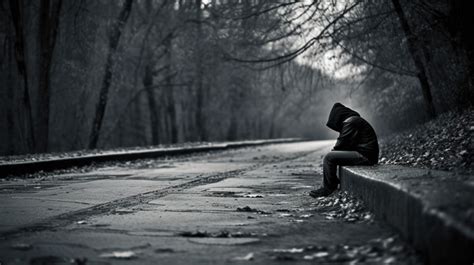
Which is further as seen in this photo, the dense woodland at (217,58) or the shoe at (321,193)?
the dense woodland at (217,58)

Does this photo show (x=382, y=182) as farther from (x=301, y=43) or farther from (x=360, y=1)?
(x=301, y=43)

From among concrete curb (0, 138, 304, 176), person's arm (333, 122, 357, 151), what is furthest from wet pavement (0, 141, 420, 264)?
concrete curb (0, 138, 304, 176)

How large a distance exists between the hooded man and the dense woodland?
568cm

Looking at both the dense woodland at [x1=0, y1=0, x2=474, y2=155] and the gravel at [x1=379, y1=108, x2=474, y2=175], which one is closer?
the gravel at [x1=379, y1=108, x2=474, y2=175]

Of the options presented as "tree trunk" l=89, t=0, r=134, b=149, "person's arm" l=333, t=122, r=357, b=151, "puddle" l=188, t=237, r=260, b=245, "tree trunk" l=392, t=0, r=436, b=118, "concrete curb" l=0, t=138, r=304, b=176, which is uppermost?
"tree trunk" l=89, t=0, r=134, b=149

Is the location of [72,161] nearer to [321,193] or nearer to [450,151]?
[321,193]

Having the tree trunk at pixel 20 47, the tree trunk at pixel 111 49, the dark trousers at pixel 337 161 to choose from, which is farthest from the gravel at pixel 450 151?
the tree trunk at pixel 111 49

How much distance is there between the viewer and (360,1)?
15.1 meters

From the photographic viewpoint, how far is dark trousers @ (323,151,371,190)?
8820 mm

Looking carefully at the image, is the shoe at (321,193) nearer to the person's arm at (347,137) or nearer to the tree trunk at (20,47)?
the person's arm at (347,137)

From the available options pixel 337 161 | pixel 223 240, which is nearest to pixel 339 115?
pixel 337 161

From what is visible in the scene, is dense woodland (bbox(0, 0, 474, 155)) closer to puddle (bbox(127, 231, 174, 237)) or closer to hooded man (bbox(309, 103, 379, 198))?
hooded man (bbox(309, 103, 379, 198))

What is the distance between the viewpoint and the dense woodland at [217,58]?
16.2 metres

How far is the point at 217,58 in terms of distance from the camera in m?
19.8
